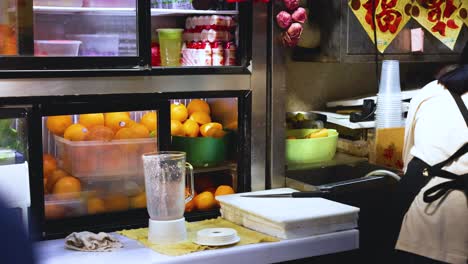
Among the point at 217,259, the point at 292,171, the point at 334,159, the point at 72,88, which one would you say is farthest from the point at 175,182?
the point at 334,159

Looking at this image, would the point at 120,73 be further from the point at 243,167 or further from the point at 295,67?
the point at 295,67

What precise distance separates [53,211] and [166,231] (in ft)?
1.78

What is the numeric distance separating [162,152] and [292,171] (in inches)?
31.5

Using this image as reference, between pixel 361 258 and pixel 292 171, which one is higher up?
pixel 292 171

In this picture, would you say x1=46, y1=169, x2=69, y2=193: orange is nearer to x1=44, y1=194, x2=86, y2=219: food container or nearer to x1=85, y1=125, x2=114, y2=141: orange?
x1=44, y1=194, x2=86, y2=219: food container

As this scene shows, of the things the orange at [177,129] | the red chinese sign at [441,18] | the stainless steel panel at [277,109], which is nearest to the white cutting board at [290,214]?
the stainless steel panel at [277,109]

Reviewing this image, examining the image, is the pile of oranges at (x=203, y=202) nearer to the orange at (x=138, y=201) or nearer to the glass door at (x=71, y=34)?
the orange at (x=138, y=201)

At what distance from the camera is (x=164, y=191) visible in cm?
264

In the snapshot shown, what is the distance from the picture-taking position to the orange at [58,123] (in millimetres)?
2793

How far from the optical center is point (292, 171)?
330cm

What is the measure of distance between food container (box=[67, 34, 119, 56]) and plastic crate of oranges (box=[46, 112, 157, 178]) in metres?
0.28

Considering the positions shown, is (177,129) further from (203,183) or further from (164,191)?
(164,191)

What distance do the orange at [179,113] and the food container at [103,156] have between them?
25 cm

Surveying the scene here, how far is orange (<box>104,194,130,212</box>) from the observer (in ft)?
9.61
